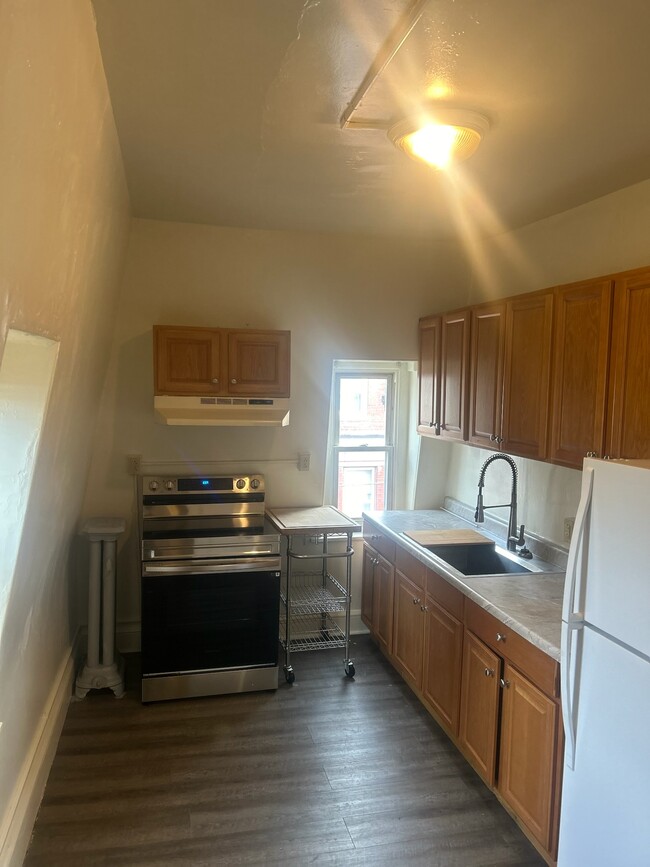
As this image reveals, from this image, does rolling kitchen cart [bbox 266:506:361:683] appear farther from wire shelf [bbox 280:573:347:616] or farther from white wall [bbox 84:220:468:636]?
white wall [bbox 84:220:468:636]

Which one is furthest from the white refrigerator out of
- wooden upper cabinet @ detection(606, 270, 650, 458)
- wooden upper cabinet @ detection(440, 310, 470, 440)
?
wooden upper cabinet @ detection(440, 310, 470, 440)

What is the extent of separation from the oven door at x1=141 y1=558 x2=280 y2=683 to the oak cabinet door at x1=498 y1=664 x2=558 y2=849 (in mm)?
1467

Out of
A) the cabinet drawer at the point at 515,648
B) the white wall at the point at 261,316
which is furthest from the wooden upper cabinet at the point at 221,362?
the cabinet drawer at the point at 515,648

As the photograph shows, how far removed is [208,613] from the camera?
3.49 m

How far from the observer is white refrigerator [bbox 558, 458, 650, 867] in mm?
1740

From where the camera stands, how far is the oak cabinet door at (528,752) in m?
2.21

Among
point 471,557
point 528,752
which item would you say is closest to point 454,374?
point 471,557

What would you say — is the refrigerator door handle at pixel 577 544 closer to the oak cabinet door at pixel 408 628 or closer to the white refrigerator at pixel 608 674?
the white refrigerator at pixel 608 674

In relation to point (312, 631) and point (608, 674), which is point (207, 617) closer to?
point (312, 631)

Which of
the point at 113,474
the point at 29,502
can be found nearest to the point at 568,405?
the point at 29,502

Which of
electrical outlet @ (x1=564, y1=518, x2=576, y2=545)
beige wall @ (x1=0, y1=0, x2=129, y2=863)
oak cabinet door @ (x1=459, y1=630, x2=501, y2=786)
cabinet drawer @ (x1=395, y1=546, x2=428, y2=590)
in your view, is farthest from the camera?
cabinet drawer @ (x1=395, y1=546, x2=428, y2=590)

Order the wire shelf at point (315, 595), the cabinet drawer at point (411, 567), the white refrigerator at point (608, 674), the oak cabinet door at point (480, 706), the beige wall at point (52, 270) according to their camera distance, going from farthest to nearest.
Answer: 1. the wire shelf at point (315, 595)
2. the cabinet drawer at point (411, 567)
3. the oak cabinet door at point (480, 706)
4. the white refrigerator at point (608, 674)
5. the beige wall at point (52, 270)

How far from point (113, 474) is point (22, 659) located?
1576 millimetres

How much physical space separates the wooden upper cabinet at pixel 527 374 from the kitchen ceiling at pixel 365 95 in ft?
1.70
